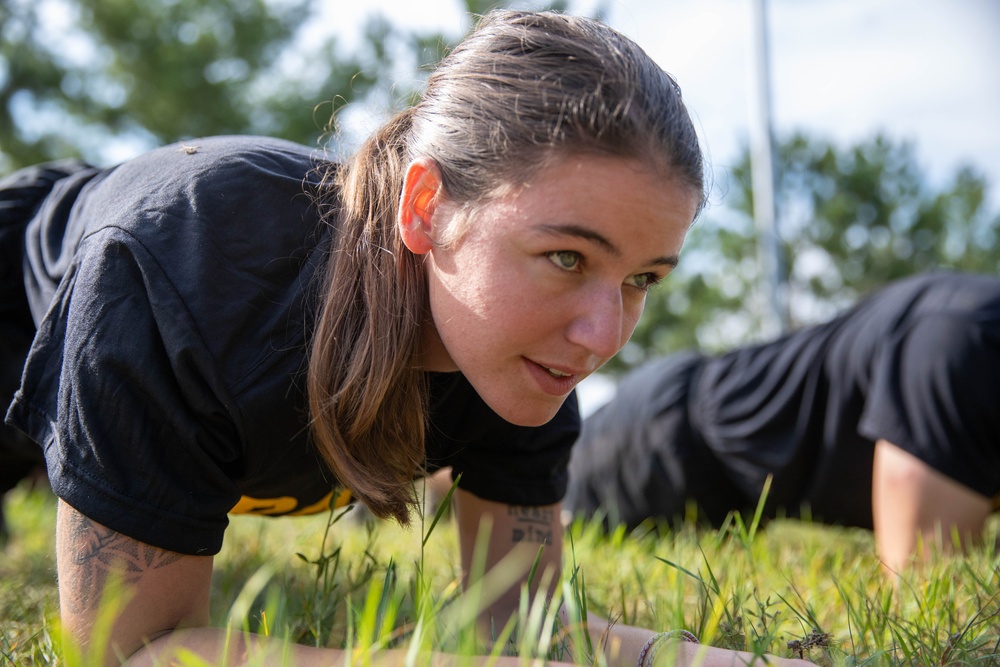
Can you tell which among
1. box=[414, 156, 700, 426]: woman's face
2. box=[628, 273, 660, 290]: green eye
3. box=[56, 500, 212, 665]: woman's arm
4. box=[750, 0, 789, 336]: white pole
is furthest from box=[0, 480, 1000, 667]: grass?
box=[750, 0, 789, 336]: white pole

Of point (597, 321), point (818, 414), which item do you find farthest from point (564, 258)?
point (818, 414)

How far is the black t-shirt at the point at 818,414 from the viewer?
→ 2834 millimetres

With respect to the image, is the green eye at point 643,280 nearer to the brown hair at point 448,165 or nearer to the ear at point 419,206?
the brown hair at point 448,165

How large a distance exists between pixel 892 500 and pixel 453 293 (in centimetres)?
188

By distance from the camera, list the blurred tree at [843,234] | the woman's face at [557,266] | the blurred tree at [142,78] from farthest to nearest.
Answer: the blurred tree at [843,234], the blurred tree at [142,78], the woman's face at [557,266]

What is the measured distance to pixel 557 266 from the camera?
1.53m

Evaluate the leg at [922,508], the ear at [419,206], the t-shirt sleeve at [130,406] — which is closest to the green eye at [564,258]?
the ear at [419,206]

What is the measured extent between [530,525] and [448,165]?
0.90 metres

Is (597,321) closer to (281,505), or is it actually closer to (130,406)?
(130,406)

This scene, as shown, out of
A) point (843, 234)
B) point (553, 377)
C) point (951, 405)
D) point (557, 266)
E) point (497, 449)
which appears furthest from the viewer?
point (843, 234)

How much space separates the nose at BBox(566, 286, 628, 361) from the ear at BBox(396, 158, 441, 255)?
12.5 inches

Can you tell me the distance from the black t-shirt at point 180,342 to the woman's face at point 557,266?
33 centimetres

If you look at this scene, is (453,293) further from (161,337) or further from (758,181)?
(758,181)

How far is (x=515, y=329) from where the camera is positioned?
157 centimetres
